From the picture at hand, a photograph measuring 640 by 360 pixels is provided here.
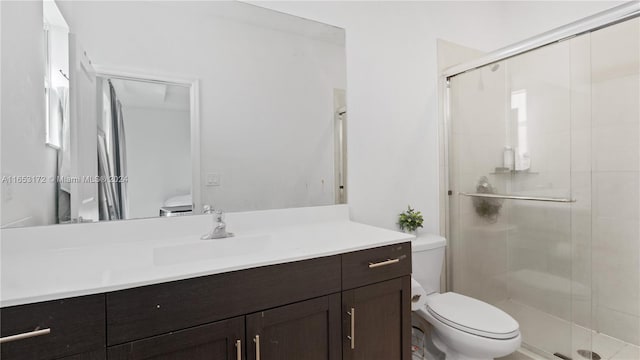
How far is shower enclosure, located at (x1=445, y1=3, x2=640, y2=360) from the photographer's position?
1763 millimetres

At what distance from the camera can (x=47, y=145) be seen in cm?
108

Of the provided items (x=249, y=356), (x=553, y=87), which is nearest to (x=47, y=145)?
(x=249, y=356)

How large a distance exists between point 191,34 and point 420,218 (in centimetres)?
148

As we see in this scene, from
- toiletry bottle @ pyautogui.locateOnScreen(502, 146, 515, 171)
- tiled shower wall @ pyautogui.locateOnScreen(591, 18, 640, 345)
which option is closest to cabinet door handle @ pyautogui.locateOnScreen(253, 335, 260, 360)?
toiletry bottle @ pyautogui.locateOnScreen(502, 146, 515, 171)

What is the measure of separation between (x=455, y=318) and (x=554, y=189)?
104cm

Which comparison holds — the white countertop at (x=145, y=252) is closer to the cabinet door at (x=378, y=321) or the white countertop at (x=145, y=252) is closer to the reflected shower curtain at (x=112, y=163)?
the reflected shower curtain at (x=112, y=163)

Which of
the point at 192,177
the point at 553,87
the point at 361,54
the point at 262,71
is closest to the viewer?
the point at 192,177

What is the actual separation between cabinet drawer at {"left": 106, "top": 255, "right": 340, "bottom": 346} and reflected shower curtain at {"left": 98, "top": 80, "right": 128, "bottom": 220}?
54 cm

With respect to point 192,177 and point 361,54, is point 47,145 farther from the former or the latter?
point 361,54

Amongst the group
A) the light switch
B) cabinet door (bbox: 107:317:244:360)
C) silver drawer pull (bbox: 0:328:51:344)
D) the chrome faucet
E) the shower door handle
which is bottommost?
cabinet door (bbox: 107:317:244:360)

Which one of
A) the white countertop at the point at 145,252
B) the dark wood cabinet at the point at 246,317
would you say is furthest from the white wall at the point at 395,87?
the dark wood cabinet at the point at 246,317

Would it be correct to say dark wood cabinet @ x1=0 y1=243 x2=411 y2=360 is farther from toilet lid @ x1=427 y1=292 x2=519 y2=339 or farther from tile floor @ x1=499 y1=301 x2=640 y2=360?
tile floor @ x1=499 y1=301 x2=640 y2=360

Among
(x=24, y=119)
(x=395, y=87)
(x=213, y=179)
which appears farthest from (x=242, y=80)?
(x=395, y=87)

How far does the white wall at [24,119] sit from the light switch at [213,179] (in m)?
0.51
